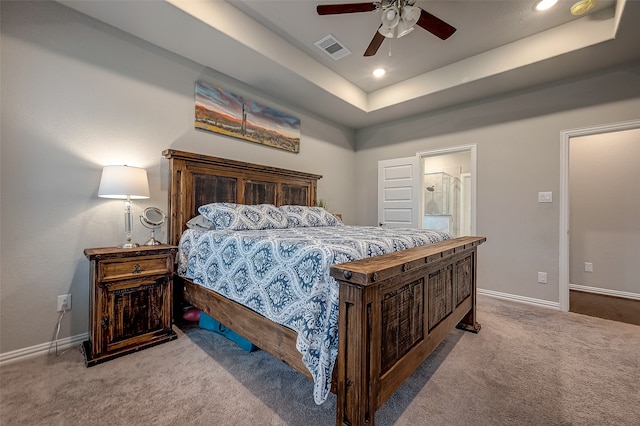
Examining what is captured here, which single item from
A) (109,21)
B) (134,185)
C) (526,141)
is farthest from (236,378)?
(526,141)

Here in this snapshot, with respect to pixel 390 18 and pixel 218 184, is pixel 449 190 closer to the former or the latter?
pixel 390 18

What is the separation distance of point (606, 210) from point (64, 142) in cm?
624

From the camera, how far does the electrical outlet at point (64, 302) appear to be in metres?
2.04

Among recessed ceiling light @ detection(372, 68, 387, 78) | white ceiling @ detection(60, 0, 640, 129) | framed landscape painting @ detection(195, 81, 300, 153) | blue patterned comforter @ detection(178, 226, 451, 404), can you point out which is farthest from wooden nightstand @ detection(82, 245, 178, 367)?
recessed ceiling light @ detection(372, 68, 387, 78)

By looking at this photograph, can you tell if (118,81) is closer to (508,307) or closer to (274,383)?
(274,383)

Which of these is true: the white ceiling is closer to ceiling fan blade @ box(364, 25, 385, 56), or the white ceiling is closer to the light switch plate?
ceiling fan blade @ box(364, 25, 385, 56)

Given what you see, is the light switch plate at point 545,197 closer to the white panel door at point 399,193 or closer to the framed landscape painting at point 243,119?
the white panel door at point 399,193

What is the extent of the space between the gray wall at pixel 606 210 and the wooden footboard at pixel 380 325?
3.57m

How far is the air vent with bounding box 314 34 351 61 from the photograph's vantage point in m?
2.86

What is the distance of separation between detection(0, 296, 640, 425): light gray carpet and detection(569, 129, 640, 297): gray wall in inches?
75.7

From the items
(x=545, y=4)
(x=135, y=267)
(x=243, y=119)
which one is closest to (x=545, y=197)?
(x=545, y=4)

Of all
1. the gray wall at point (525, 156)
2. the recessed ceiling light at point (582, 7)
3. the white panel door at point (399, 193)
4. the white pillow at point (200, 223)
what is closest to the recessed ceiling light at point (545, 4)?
the recessed ceiling light at point (582, 7)

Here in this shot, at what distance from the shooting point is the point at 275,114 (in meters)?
3.61

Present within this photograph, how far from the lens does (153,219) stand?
249 centimetres
